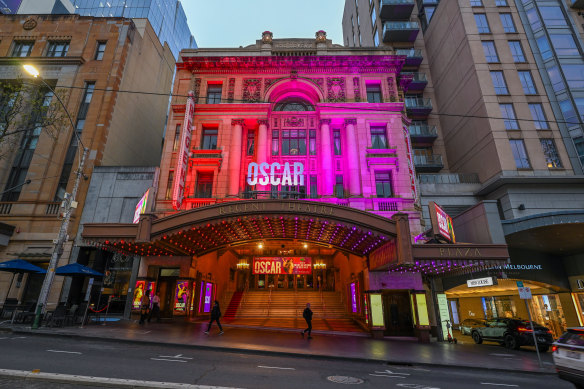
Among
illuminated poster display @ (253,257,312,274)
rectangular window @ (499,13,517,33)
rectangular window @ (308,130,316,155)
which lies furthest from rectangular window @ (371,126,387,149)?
rectangular window @ (499,13,517,33)

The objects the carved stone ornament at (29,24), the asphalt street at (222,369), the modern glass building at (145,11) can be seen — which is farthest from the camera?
the modern glass building at (145,11)

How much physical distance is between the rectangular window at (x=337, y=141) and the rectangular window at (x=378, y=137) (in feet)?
9.70

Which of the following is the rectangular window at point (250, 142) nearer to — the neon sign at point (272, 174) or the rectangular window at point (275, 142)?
the rectangular window at point (275, 142)

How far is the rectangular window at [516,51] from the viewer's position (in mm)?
28141

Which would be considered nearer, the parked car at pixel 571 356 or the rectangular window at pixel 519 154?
the parked car at pixel 571 356

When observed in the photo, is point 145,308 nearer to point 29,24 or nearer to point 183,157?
point 183,157

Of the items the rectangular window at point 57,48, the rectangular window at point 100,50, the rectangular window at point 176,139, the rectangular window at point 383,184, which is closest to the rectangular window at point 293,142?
the rectangular window at point 383,184

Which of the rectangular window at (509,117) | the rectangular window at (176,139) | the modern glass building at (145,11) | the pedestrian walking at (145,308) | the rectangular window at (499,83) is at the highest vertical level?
the modern glass building at (145,11)

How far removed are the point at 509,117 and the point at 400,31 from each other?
1752cm

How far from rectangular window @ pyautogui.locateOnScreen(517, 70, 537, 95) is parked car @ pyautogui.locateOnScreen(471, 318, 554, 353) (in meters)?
21.2

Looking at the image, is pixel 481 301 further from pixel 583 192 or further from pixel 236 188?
pixel 236 188

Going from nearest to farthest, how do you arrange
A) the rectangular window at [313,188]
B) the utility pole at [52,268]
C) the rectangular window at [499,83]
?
the utility pole at [52,268], the rectangular window at [313,188], the rectangular window at [499,83]

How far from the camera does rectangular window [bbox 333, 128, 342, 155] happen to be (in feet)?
85.4

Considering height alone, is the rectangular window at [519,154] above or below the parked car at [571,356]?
above
